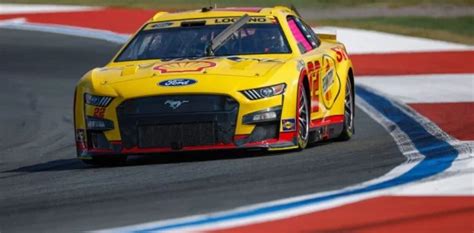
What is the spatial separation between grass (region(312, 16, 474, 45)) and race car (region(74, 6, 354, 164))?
10330 mm

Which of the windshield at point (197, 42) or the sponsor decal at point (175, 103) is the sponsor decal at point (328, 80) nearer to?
the windshield at point (197, 42)

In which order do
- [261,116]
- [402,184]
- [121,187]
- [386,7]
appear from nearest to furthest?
[402,184], [121,187], [261,116], [386,7]

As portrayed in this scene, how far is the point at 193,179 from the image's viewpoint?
934 cm

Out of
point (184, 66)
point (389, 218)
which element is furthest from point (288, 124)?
point (389, 218)

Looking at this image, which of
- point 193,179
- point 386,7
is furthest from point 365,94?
point 386,7

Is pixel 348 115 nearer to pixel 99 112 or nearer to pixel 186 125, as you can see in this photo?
pixel 186 125

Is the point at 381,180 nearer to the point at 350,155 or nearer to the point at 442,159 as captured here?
the point at 442,159

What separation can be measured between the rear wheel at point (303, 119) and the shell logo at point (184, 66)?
0.71 metres

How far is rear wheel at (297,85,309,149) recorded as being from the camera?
36.0 ft

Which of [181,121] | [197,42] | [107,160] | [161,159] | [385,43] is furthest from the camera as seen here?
[385,43]

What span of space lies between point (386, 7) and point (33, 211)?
20514mm

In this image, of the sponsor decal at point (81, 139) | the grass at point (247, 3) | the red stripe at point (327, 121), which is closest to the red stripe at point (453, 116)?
the red stripe at point (327, 121)

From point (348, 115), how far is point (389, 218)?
562 cm

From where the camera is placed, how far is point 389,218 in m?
7.19
